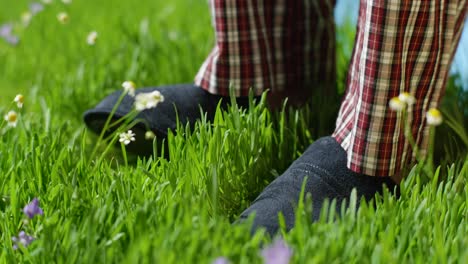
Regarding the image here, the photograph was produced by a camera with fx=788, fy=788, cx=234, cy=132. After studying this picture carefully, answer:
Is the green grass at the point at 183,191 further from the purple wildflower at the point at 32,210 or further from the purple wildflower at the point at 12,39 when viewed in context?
the purple wildflower at the point at 12,39

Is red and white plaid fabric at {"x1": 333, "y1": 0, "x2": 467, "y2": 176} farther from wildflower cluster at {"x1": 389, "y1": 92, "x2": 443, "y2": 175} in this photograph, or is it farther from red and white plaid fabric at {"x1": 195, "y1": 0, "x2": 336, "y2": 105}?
red and white plaid fabric at {"x1": 195, "y1": 0, "x2": 336, "y2": 105}

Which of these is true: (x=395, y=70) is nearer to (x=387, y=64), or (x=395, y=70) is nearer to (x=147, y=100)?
(x=387, y=64)

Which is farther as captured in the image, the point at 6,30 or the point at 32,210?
the point at 6,30

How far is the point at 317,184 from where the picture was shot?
151 centimetres

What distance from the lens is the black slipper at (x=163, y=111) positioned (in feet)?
6.09

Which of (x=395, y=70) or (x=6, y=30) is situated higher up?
(x=395, y=70)

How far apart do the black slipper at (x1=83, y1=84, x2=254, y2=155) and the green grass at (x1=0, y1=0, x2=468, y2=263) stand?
0.32 feet

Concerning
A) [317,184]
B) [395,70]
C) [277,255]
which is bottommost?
[317,184]

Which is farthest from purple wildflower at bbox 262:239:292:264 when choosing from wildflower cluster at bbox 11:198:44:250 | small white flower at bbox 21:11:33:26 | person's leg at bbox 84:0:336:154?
small white flower at bbox 21:11:33:26

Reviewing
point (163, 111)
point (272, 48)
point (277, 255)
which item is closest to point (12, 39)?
point (163, 111)

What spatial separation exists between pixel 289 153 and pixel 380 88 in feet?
1.17

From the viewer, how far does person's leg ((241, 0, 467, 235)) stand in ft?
4.80

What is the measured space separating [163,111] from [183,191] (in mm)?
426

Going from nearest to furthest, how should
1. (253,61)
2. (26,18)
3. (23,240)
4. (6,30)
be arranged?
(23,240), (253,61), (26,18), (6,30)
